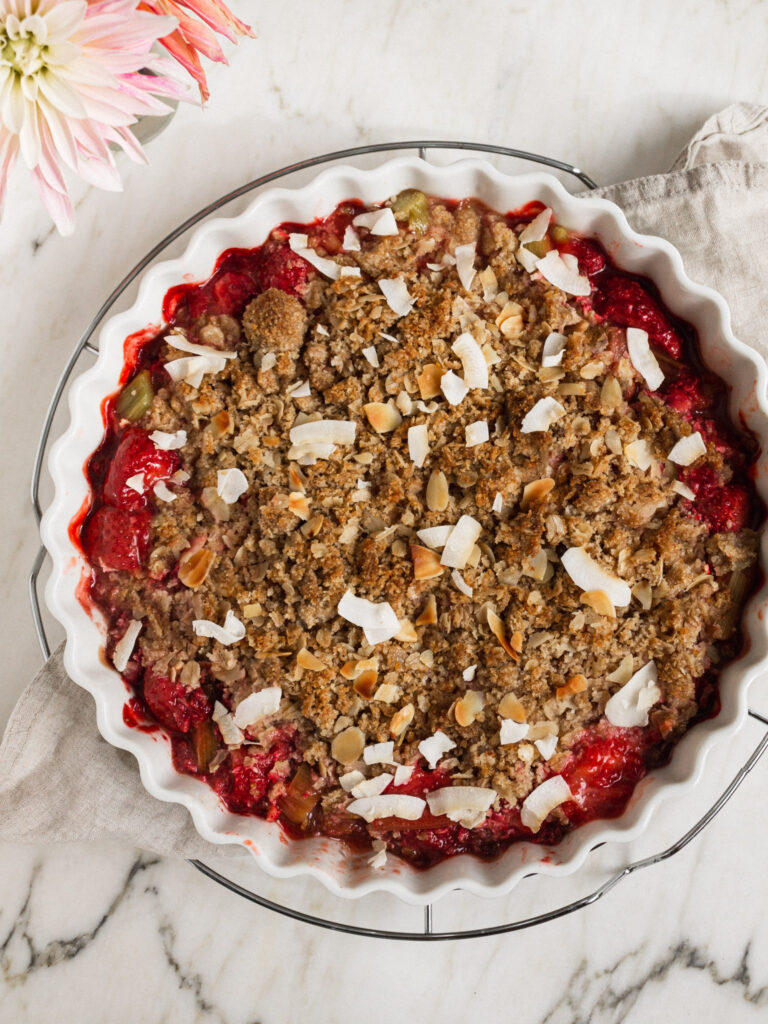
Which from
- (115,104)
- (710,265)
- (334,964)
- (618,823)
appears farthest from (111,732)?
(710,265)

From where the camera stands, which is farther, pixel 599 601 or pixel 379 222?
pixel 379 222

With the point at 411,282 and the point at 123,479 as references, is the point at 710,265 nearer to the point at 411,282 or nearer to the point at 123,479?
the point at 411,282

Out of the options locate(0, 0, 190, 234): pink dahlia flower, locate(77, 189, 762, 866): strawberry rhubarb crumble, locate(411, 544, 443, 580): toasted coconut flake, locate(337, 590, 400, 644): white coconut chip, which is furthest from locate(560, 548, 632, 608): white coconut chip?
locate(0, 0, 190, 234): pink dahlia flower

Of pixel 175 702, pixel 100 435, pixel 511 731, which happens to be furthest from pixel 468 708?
pixel 100 435

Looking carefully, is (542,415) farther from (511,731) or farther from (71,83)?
(71,83)

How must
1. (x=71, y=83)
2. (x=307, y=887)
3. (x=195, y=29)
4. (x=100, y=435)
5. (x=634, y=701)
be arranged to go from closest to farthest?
(x=71, y=83), (x=195, y=29), (x=634, y=701), (x=100, y=435), (x=307, y=887)

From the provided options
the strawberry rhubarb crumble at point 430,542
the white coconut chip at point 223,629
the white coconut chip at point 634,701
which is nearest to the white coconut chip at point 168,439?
the strawberry rhubarb crumble at point 430,542

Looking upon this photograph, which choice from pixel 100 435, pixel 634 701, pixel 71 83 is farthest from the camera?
pixel 100 435
